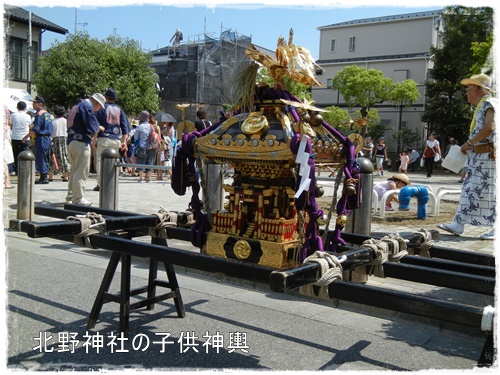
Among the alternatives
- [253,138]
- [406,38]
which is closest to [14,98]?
[253,138]

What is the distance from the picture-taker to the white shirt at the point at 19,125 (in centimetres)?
1192

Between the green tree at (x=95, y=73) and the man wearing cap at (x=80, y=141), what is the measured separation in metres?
15.6

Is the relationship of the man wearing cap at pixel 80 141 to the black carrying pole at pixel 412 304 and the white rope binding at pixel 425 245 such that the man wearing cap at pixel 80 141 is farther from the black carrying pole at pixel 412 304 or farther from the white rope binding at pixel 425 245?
the black carrying pole at pixel 412 304

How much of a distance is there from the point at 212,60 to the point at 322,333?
1288 inches

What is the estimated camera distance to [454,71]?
94.7 feet

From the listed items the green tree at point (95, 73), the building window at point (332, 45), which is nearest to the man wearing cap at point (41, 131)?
the green tree at point (95, 73)

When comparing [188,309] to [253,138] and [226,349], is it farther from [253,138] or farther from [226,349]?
[253,138]

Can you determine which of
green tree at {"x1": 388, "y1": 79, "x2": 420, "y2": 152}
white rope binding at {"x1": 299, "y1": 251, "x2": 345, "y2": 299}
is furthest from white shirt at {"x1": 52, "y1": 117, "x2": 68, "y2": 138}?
green tree at {"x1": 388, "y1": 79, "x2": 420, "y2": 152}

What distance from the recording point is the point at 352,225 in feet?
15.9

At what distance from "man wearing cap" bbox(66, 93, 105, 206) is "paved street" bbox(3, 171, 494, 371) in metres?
2.81

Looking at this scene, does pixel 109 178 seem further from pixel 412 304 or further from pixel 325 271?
pixel 412 304

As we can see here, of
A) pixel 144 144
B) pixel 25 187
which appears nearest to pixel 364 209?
pixel 25 187

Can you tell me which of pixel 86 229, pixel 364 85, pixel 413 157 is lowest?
pixel 86 229

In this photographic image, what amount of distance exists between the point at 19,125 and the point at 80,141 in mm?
4819
